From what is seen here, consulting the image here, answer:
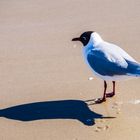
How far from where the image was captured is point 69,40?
6629 mm

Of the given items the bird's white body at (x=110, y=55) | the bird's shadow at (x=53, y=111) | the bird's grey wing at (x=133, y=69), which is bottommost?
the bird's shadow at (x=53, y=111)

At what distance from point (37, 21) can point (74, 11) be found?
0.62 m

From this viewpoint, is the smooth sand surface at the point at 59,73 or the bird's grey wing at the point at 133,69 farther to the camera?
the bird's grey wing at the point at 133,69

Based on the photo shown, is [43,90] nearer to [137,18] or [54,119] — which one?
[54,119]

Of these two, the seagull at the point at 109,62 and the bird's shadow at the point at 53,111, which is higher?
the seagull at the point at 109,62

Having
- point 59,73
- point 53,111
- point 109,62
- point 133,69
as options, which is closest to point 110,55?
point 109,62

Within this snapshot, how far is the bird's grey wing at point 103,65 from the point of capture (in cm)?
491

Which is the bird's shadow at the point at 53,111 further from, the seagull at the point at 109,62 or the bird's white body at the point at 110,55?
the bird's white body at the point at 110,55

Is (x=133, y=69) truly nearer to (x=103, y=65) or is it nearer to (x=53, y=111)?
(x=103, y=65)

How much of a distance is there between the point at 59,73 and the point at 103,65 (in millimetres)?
828

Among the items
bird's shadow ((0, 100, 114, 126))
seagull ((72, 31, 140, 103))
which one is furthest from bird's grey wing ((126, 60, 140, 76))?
bird's shadow ((0, 100, 114, 126))

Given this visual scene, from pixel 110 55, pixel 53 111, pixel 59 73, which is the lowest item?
pixel 53 111

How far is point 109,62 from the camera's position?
4.96 m

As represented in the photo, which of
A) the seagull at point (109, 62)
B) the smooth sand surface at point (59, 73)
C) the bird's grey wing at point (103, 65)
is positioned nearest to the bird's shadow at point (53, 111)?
the smooth sand surface at point (59, 73)
